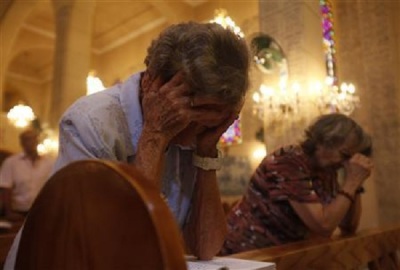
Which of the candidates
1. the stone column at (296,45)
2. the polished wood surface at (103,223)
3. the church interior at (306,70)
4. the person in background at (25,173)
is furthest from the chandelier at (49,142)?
the polished wood surface at (103,223)

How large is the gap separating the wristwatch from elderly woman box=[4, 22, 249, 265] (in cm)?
8

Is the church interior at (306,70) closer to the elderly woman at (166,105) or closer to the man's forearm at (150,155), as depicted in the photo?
the elderly woman at (166,105)

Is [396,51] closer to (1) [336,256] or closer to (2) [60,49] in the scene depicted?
(1) [336,256]

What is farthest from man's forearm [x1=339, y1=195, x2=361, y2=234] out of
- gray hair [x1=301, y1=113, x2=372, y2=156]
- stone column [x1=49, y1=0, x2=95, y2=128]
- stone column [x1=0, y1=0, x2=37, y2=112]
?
stone column [x1=49, y1=0, x2=95, y2=128]

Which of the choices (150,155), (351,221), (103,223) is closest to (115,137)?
(150,155)

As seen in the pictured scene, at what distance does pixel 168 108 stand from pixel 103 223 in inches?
22.3

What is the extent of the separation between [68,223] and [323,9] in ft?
20.6

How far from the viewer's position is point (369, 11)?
15.4 ft

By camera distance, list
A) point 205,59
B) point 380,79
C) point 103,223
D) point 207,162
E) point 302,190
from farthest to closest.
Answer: point 380,79 → point 302,190 → point 207,162 → point 205,59 → point 103,223

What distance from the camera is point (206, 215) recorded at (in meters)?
1.35

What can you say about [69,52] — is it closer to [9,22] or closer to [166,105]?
[9,22]

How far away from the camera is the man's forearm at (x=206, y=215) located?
132 centimetres

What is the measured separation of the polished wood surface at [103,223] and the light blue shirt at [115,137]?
13.1 inches

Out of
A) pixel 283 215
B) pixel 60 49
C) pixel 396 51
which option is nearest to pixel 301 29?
pixel 396 51
